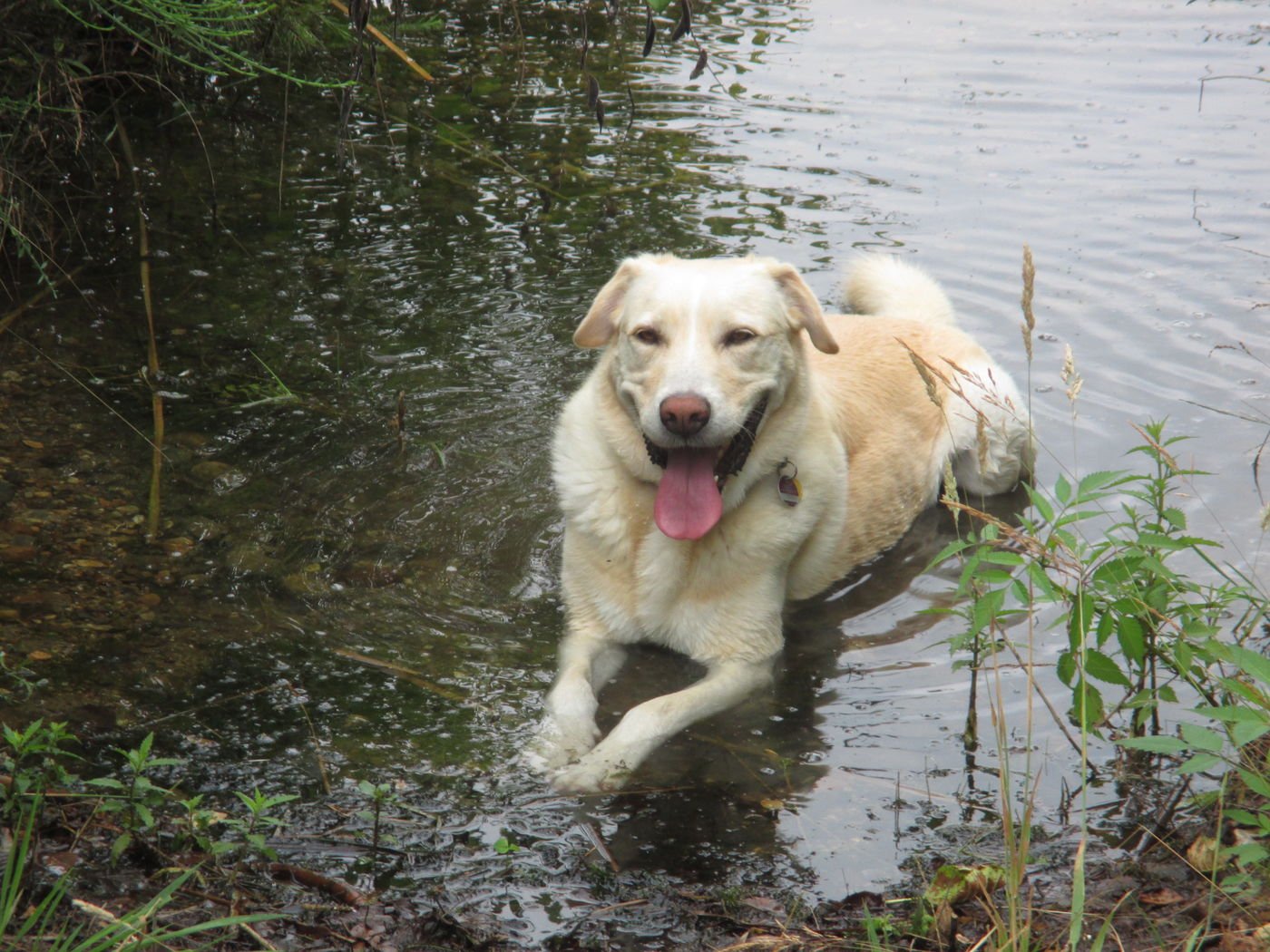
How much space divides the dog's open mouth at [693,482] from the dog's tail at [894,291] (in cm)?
213

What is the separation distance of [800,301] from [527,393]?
2030 mm

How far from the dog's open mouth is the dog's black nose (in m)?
0.28

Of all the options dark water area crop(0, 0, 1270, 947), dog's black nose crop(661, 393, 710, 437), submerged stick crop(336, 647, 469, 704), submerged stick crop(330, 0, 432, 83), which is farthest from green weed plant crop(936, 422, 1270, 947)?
submerged stick crop(330, 0, 432, 83)

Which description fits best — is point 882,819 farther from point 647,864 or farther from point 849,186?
point 849,186

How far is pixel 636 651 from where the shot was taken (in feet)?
14.5

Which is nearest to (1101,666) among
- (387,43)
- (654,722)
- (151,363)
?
(654,722)

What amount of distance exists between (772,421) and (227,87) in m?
5.11

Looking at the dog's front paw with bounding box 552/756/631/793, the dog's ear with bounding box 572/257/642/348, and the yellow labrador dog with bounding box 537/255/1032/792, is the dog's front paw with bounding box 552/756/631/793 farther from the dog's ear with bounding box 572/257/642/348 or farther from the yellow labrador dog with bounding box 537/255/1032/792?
the dog's ear with bounding box 572/257/642/348

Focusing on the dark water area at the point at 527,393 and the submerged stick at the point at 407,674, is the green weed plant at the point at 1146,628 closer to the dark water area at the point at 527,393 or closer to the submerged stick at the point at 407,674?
the dark water area at the point at 527,393

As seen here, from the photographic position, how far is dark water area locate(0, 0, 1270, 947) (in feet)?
11.6

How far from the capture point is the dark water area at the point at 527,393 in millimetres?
3529

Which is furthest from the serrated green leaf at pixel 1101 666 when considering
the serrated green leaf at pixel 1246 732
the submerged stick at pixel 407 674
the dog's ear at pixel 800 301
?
the submerged stick at pixel 407 674

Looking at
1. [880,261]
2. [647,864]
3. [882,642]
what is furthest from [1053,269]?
[647,864]

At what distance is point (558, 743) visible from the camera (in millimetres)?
3678
